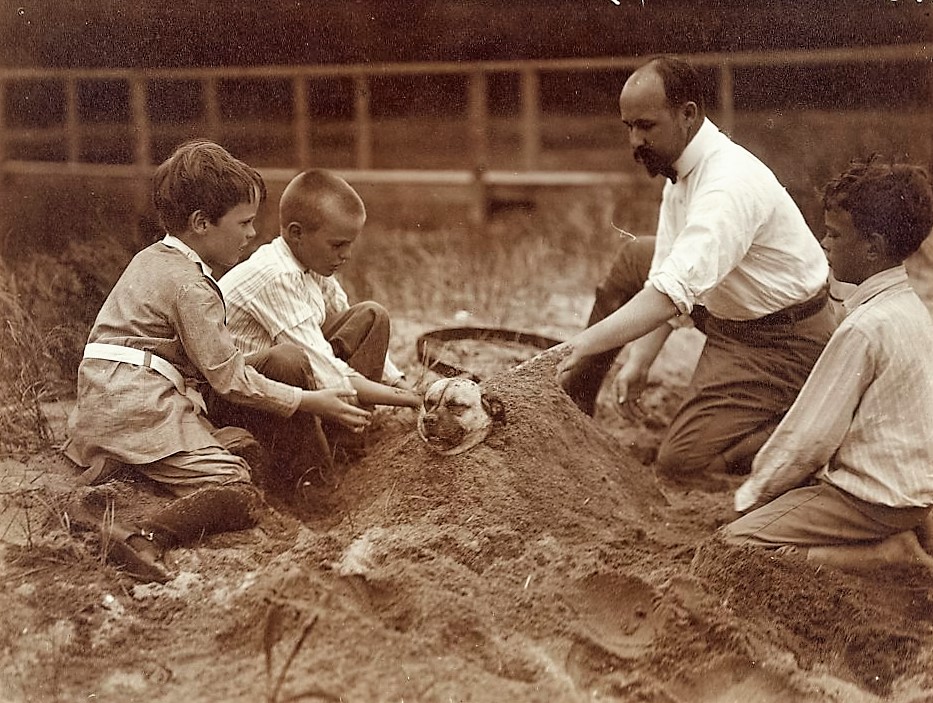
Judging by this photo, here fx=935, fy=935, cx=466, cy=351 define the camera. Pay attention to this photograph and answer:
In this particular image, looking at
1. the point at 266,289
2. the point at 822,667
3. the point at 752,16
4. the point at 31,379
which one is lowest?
the point at 822,667

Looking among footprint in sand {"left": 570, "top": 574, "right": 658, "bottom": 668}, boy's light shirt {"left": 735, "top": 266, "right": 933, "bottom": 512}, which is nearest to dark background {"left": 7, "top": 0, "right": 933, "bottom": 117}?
boy's light shirt {"left": 735, "top": 266, "right": 933, "bottom": 512}

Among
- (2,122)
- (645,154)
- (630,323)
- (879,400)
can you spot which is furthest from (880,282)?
(2,122)

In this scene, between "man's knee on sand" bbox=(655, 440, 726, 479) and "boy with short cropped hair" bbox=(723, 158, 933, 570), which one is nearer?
"boy with short cropped hair" bbox=(723, 158, 933, 570)

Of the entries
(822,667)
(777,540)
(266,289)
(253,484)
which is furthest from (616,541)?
(266,289)

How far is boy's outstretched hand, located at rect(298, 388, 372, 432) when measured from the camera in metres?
2.67

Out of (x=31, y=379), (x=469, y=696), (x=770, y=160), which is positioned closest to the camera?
(x=469, y=696)

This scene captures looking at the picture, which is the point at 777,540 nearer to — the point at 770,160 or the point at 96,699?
the point at 96,699

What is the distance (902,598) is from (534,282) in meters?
2.55

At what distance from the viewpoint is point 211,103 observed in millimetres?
3096

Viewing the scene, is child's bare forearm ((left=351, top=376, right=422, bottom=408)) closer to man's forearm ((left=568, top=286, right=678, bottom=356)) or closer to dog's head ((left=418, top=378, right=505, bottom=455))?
dog's head ((left=418, top=378, right=505, bottom=455))

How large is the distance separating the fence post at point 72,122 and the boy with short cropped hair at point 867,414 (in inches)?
84.5

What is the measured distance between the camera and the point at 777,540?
2.49m

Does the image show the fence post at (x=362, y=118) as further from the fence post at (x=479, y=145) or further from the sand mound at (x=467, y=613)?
the sand mound at (x=467, y=613)

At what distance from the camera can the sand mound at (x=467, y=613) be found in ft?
7.01
